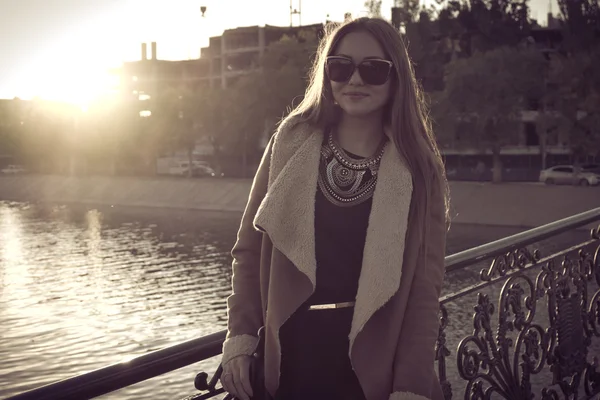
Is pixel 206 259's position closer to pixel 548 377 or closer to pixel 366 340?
pixel 548 377

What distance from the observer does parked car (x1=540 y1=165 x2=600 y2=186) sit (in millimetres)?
47344

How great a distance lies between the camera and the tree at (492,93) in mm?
44844

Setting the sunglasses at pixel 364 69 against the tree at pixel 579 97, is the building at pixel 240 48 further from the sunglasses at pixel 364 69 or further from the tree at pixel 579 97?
the sunglasses at pixel 364 69

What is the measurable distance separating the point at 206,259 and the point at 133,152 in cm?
3966

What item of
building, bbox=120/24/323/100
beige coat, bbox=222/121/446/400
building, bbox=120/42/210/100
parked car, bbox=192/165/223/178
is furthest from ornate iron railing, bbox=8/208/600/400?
building, bbox=120/42/210/100

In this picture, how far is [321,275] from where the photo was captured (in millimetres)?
2633

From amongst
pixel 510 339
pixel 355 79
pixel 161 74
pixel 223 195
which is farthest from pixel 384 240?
pixel 161 74

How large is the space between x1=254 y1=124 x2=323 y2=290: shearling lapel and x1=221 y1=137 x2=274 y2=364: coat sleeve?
0.09 metres

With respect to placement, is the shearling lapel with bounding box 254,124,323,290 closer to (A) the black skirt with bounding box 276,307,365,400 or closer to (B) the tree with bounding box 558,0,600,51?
(A) the black skirt with bounding box 276,307,365,400

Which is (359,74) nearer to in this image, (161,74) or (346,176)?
(346,176)

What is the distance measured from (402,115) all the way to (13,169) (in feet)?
271

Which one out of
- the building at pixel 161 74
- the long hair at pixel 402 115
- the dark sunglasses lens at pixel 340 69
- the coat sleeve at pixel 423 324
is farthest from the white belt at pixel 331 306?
the building at pixel 161 74

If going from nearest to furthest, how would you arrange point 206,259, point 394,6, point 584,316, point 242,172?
1. point 584,316
2. point 206,259
3. point 394,6
4. point 242,172

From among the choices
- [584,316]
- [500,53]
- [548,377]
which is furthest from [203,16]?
[584,316]
